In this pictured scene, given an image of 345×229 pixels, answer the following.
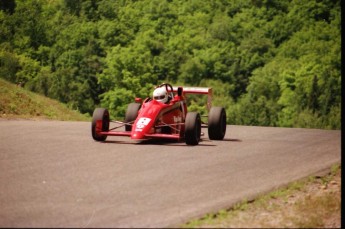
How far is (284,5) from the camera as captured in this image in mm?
120188

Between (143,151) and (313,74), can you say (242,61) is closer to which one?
(313,74)

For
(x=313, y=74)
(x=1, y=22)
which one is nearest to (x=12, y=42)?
(x=1, y=22)

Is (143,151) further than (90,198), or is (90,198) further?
(143,151)

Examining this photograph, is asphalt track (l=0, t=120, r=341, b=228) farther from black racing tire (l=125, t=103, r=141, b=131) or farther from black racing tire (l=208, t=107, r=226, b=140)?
black racing tire (l=125, t=103, r=141, b=131)

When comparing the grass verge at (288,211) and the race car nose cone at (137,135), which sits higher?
the race car nose cone at (137,135)

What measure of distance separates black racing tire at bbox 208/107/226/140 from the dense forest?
6999 cm

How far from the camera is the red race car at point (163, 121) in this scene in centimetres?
1570

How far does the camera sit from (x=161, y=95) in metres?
16.7

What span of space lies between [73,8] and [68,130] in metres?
102

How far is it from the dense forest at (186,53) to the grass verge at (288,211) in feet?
252

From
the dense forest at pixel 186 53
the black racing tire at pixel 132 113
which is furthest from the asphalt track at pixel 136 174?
the dense forest at pixel 186 53

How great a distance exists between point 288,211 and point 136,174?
3256 millimetres

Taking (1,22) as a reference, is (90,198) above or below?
below

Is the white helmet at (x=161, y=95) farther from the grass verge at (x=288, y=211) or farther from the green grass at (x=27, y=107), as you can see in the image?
the green grass at (x=27, y=107)
